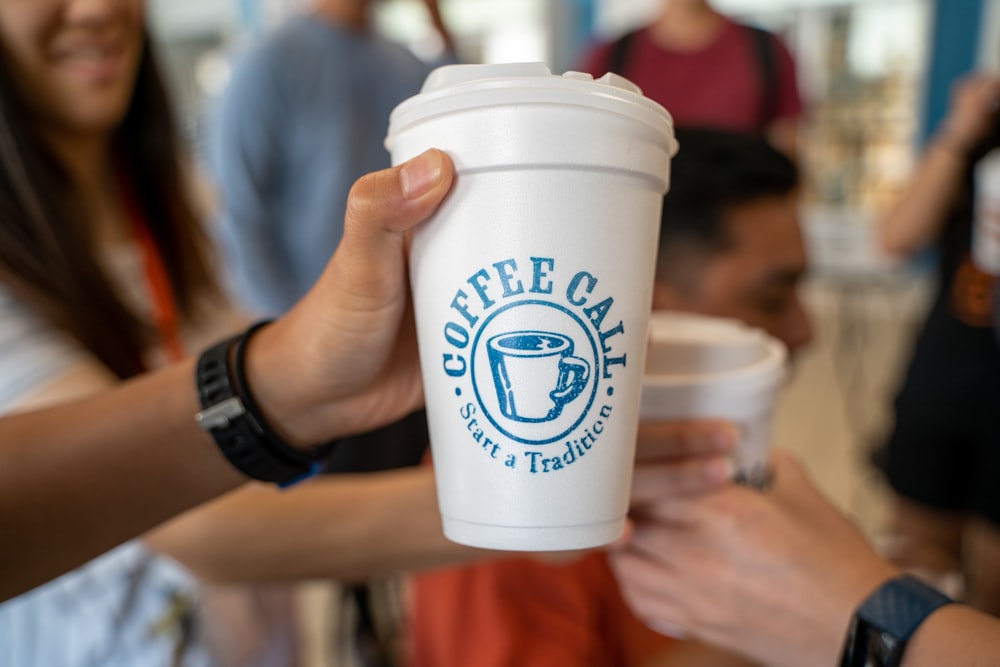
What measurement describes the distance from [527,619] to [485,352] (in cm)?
66

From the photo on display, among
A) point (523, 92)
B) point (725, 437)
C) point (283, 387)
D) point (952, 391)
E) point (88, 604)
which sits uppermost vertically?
point (523, 92)

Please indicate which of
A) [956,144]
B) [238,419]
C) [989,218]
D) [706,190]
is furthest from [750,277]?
[238,419]

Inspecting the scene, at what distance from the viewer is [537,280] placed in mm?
439

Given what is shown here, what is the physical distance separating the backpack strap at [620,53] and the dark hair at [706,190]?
21.2 inches

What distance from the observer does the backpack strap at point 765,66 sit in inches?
68.4

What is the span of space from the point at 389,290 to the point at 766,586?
44 cm

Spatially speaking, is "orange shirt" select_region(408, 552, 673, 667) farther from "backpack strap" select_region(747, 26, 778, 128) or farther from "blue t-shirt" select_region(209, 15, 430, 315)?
"backpack strap" select_region(747, 26, 778, 128)

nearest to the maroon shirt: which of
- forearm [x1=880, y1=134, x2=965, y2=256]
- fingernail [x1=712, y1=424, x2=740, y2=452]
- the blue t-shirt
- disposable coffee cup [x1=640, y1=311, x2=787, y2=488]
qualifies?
forearm [x1=880, y1=134, x2=965, y2=256]

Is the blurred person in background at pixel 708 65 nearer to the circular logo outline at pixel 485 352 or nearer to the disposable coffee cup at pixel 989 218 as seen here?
the disposable coffee cup at pixel 989 218

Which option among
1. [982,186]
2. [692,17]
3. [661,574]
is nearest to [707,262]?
[982,186]

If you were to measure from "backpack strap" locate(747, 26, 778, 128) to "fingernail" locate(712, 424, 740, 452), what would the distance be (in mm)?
1338

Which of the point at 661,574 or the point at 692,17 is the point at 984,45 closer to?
the point at 692,17

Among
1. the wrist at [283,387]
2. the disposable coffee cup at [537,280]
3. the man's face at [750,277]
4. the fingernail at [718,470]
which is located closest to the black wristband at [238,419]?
the wrist at [283,387]

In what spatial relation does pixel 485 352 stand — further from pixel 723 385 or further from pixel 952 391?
pixel 952 391
